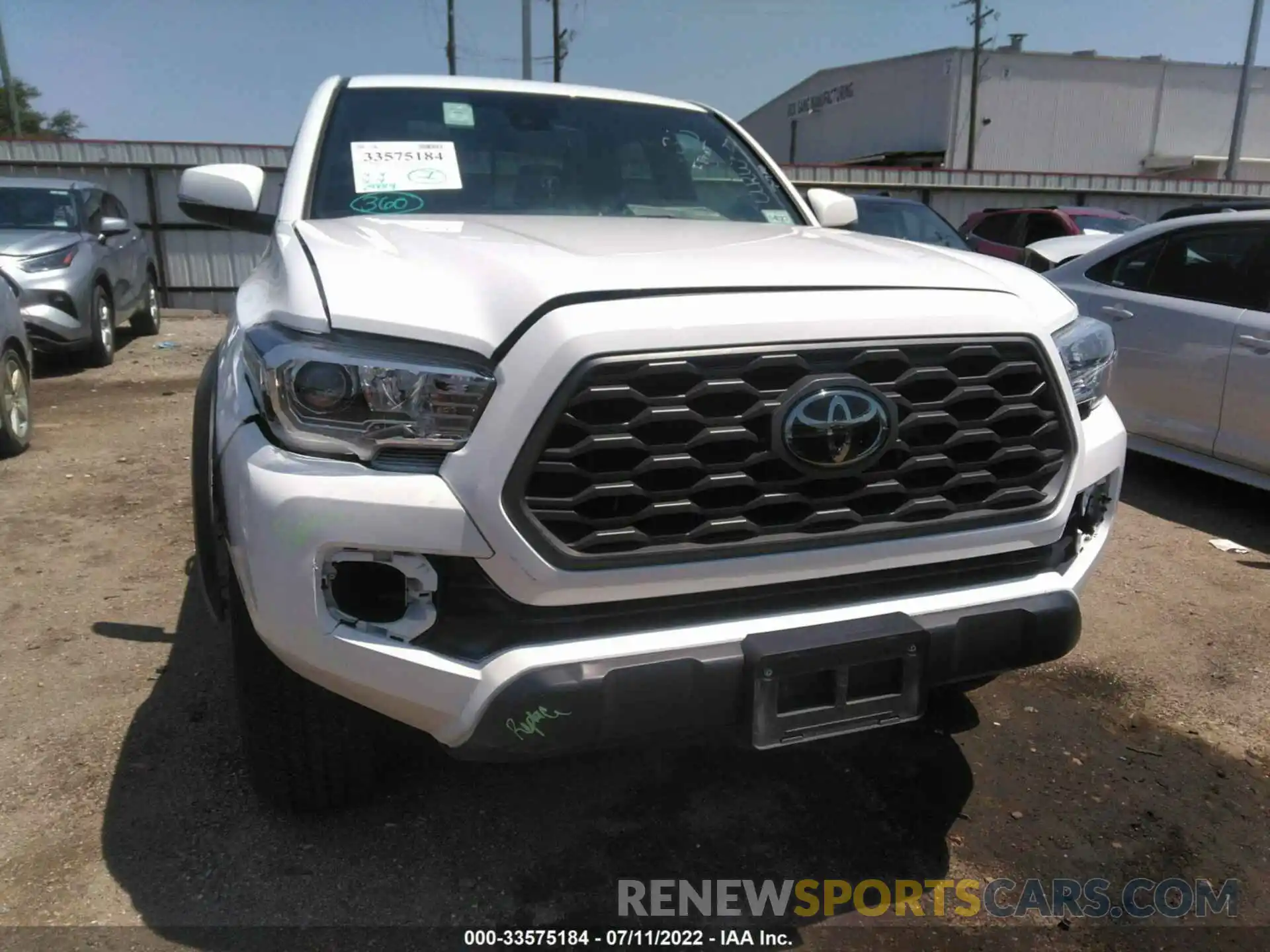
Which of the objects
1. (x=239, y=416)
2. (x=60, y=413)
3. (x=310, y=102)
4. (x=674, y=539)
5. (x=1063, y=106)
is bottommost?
(x=60, y=413)

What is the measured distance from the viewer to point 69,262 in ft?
26.8

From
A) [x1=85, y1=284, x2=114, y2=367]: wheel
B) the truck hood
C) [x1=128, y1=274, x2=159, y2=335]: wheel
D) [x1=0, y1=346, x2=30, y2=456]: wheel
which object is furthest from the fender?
[x1=128, y1=274, x2=159, y2=335]: wheel

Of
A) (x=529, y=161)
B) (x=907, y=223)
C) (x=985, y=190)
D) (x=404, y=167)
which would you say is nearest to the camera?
(x=404, y=167)

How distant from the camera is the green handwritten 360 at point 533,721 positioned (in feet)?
5.37

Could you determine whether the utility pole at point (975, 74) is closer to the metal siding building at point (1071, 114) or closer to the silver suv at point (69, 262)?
the metal siding building at point (1071, 114)

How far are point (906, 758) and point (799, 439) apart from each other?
131cm

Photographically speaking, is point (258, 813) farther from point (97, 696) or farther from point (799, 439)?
point (799, 439)

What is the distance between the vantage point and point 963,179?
19672 millimetres

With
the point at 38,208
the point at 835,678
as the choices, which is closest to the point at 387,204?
the point at 835,678

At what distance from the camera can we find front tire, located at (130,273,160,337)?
1062cm

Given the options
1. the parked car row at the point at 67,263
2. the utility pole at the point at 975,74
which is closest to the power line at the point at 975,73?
the utility pole at the point at 975,74

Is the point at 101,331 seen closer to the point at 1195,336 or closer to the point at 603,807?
the point at 603,807

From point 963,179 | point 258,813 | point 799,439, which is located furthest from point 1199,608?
point 963,179

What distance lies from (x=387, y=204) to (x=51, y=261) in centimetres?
687
